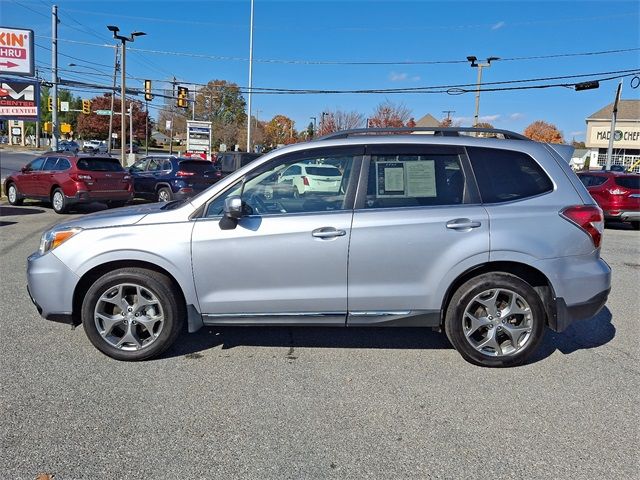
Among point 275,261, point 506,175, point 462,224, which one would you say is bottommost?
point 275,261

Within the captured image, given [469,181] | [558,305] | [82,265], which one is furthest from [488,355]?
[82,265]

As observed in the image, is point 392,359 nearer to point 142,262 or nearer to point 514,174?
point 514,174

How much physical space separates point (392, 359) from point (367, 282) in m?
0.78

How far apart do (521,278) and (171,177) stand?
13.8 m

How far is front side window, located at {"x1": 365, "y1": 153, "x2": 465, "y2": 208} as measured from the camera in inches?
155

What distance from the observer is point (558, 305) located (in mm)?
3895

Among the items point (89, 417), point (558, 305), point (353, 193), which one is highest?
point (353, 193)

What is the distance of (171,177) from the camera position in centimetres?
1594

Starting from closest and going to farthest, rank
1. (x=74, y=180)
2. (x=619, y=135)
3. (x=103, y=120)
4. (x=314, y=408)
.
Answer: (x=314, y=408), (x=74, y=180), (x=619, y=135), (x=103, y=120)

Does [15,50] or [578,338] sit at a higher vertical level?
[15,50]

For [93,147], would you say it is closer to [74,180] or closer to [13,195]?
[13,195]

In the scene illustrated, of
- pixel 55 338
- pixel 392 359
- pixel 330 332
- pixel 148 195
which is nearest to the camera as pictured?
pixel 392 359

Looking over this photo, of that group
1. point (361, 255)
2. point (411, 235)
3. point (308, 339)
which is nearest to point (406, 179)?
point (411, 235)

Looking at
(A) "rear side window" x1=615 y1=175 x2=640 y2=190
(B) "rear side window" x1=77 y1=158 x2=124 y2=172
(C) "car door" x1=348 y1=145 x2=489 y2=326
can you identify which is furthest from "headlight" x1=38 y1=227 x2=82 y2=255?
(A) "rear side window" x1=615 y1=175 x2=640 y2=190
